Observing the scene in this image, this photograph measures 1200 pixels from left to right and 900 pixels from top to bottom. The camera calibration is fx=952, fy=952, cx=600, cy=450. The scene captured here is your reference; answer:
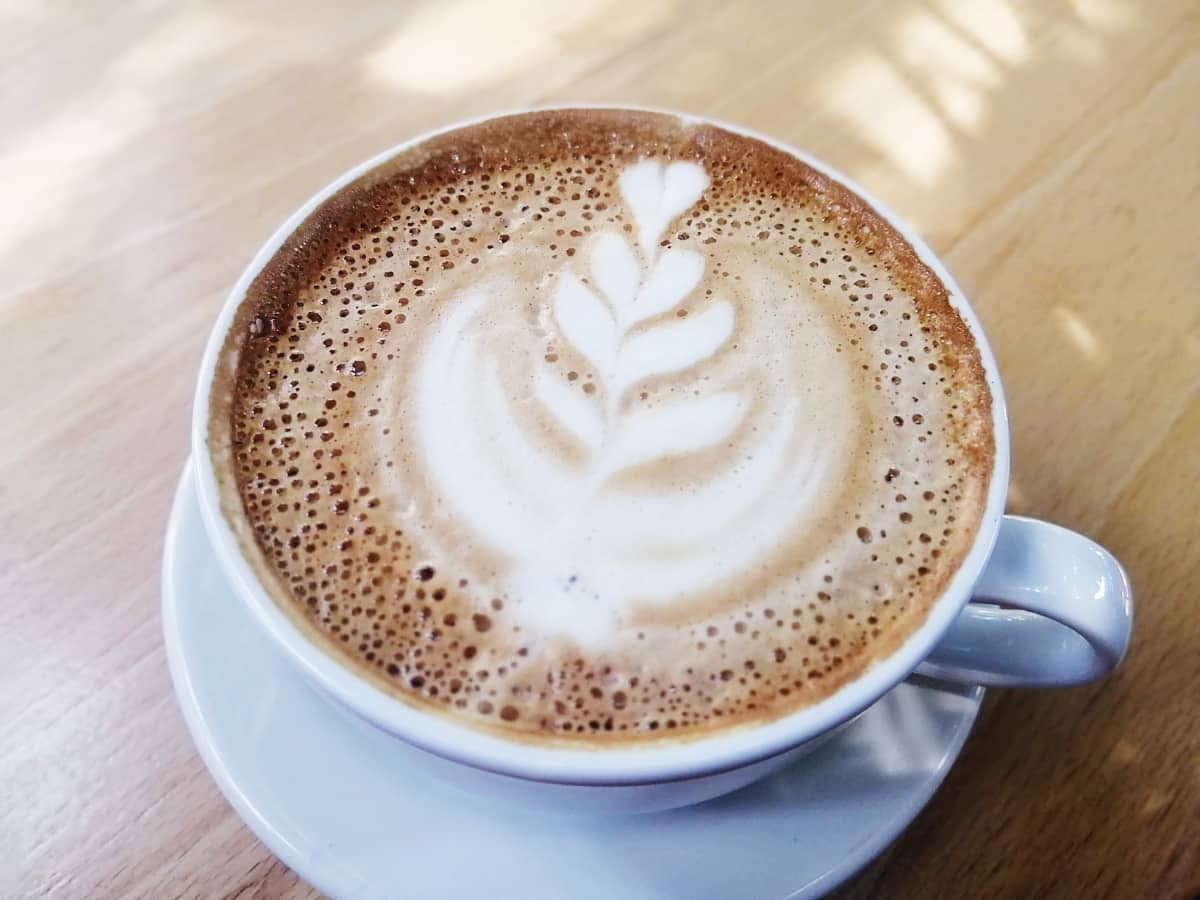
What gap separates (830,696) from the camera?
0.62 metres

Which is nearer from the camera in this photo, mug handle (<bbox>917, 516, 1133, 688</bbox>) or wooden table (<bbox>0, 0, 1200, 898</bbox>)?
mug handle (<bbox>917, 516, 1133, 688</bbox>)

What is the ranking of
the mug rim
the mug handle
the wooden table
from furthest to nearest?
the wooden table
the mug handle
the mug rim

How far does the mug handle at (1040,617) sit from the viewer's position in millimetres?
691

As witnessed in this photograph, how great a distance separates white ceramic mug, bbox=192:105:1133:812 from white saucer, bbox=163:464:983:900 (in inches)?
1.9

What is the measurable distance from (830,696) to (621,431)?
26cm

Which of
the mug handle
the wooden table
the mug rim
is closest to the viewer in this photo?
the mug rim

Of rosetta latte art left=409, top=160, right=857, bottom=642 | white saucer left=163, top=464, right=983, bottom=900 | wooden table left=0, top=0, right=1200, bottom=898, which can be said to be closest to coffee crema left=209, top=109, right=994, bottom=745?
rosetta latte art left=409, top=160, right=857, bottom=642

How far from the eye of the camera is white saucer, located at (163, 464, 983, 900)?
2.32ft

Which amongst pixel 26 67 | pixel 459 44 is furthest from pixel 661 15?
pixel 26 67

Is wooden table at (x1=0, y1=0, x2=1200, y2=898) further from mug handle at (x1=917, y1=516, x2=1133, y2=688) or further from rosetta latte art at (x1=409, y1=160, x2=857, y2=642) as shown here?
rosetta latte art at (x1=409, y1=160, x2=857, y2=642)

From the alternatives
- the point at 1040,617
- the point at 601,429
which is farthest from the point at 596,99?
the point at 1040,617

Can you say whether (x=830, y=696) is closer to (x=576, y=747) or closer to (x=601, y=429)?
(x=576, y=747)

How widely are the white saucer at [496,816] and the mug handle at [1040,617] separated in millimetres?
64

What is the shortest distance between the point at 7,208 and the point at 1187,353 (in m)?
1.44
